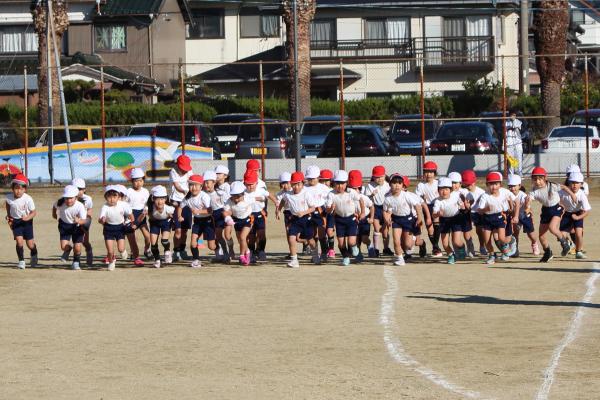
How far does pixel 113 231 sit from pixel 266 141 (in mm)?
15739

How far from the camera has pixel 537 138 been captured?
137ft

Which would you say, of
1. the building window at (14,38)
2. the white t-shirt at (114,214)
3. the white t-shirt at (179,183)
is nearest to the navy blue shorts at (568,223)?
the white t-shirt at (179,183)

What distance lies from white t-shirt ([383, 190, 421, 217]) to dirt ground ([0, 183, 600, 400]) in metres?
0.86

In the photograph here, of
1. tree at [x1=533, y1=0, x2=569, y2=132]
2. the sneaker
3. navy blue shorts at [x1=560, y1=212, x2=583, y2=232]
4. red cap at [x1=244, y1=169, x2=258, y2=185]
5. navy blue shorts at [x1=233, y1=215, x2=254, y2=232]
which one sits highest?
tree at [x1=533, y1=0, x2=569, y2=132]

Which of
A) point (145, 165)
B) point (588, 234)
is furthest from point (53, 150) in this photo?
point (588, 234)

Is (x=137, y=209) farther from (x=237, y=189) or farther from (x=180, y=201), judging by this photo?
(x=237, y=189)

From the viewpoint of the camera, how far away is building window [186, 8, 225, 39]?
5625 cm

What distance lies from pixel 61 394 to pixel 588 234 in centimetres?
1462

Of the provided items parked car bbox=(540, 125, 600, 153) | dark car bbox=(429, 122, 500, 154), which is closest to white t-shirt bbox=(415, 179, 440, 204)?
dark car bbox=(429, 122, 500, 154)

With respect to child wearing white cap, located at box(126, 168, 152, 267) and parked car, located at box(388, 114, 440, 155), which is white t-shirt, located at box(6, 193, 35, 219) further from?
parked car, located at box(388, 114, 440, 155)

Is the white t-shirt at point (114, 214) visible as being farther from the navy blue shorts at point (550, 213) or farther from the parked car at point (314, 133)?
the parked car at point (314, 133)

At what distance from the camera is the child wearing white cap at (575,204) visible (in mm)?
18828

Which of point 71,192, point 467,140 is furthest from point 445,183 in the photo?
point 467,140

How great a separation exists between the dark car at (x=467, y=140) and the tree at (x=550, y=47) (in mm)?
3559
